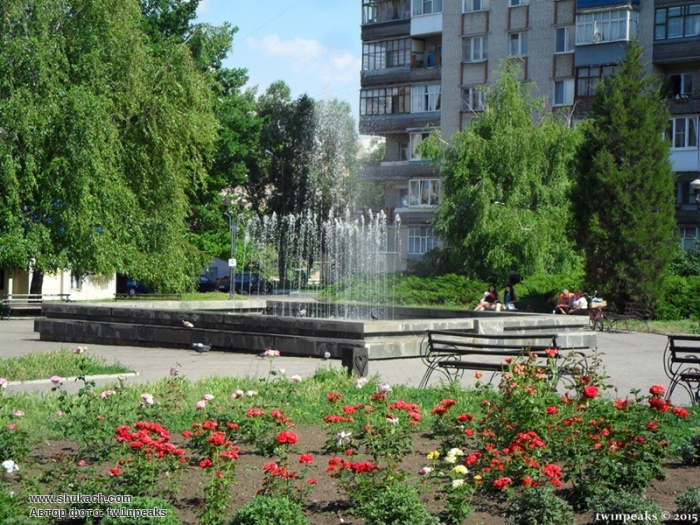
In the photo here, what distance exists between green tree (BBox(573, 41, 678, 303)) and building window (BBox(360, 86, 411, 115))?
86.8 ft

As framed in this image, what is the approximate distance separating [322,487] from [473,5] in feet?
176

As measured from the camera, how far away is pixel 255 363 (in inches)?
746

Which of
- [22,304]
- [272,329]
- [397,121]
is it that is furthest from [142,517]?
[397,121]

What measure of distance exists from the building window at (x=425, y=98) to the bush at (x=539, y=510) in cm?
5434

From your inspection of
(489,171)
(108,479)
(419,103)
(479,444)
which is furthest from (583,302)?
(419,103)

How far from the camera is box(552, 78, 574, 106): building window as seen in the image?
2183 inches

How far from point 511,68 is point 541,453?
1522 inches

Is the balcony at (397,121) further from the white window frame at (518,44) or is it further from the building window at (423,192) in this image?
the white window frame at (518,44)

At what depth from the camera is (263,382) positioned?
13.5 m

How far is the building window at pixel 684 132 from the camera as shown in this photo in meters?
49.7

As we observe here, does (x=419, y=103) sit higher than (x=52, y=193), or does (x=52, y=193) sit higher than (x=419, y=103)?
(x=419, y=103)

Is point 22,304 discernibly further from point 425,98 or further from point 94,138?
point 425,98

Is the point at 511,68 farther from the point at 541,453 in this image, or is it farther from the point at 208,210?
the point at 541,453

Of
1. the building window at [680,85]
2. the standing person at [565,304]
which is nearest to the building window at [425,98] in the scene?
the building window at [680,85]
